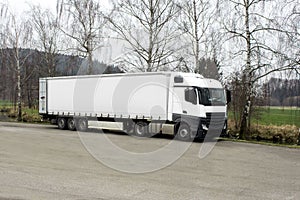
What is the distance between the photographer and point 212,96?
710 inches

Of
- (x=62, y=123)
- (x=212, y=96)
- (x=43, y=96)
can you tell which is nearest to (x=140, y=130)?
(x=212, y=96)

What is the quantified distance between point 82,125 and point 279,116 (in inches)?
448

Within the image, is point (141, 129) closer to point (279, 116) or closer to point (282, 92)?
point (282, 92)

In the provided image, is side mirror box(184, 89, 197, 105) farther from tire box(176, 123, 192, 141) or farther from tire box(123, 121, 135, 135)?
tire box(123, 121, 135, 135)

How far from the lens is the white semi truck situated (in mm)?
17609

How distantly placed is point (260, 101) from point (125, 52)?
9340 millimetres

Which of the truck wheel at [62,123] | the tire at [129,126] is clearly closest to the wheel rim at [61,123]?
the truck wheel at [62,123]

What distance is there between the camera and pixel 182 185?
8.12 metres

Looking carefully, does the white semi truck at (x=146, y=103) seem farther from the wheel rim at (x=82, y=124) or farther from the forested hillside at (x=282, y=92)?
the forested hillside at (x=282, y=92)

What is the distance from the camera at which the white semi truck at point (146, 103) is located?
17.6 m

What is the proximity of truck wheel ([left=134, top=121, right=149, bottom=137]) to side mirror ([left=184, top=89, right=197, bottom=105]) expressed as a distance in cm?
282

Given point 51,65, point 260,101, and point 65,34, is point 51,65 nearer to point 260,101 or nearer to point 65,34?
point 65,34

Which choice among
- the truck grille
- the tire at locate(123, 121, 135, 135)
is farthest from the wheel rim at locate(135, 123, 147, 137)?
the truck grille

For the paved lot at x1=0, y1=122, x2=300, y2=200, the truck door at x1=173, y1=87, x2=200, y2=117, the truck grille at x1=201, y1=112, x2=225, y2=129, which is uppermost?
the truck door at x1=173, y1=87, x2=200, y2=117
